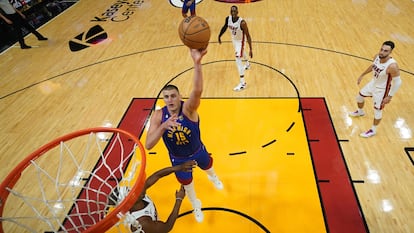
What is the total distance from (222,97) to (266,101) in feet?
3.03

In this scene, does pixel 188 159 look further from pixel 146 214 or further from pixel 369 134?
pixel 369 134

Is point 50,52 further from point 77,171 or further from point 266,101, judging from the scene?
point 266,101

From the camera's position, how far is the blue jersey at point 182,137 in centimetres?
→ 316

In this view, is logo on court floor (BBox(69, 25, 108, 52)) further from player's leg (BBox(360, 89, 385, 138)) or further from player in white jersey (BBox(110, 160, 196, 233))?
player's leg (BBox(360, 89, 385, 138))

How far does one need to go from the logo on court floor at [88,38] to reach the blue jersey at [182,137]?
688cm

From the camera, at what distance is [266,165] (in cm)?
473

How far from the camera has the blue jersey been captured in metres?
3.16

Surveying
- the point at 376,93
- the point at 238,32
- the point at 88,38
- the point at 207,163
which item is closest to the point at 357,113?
the point at 376,93

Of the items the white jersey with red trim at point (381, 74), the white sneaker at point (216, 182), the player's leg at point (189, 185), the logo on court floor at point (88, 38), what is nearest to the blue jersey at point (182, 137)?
the player's leg at point (189, 185)

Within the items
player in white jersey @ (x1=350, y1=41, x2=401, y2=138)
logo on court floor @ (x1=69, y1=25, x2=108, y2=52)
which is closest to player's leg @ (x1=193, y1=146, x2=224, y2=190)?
player in white jersey @ (x1=350, y1=41, x2=401, y2=138)

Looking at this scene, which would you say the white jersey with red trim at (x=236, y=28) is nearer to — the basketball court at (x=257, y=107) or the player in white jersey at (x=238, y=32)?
the player in white jersey at (x=238, y=32)

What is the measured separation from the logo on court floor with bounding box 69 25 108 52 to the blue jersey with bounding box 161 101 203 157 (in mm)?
6878

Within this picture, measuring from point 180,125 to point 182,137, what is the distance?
17 centimetres

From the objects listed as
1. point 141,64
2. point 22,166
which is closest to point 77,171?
point 22,166
